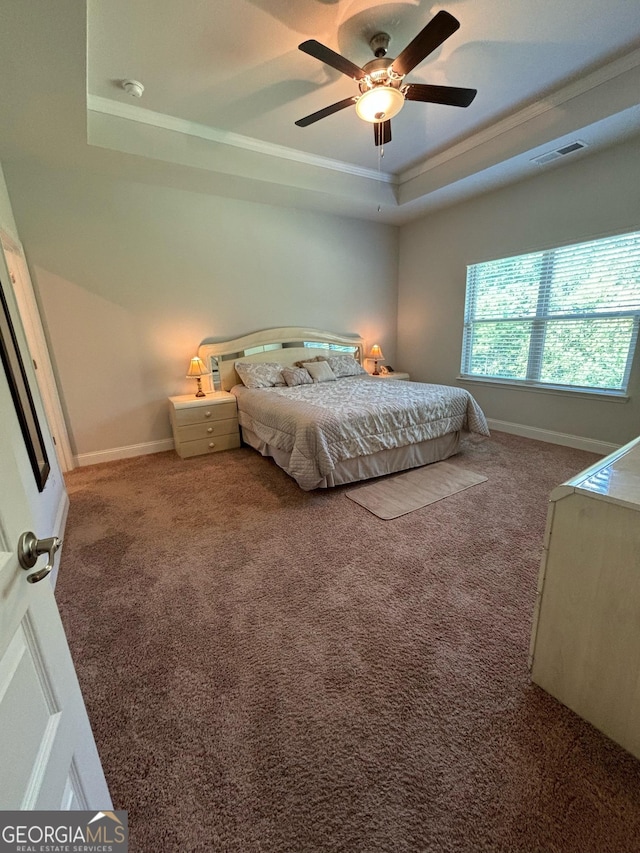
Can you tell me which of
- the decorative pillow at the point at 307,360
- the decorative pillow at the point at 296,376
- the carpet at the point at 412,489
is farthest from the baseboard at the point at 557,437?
the decorative pillow at the point at 296,376

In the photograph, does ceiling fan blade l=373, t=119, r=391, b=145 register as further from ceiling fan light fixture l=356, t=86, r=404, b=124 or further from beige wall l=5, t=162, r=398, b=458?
beige wall l=5, t=162, r=398, b=458

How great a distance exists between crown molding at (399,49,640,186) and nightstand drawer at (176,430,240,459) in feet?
11.9

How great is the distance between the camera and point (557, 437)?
3.80 m

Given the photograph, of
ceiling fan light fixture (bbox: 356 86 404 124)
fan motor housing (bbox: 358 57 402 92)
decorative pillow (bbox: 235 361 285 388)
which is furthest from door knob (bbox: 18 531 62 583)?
decorative pillow (bbox: 235 361 285 388)

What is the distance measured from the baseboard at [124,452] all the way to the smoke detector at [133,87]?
2959 mm

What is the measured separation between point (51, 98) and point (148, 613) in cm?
312

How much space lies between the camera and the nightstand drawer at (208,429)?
364cm

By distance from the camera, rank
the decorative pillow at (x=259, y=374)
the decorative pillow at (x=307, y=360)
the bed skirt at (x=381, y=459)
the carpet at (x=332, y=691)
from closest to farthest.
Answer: the carpet at (x=332, y=691) → the bed skirt at (x=381, y=459) → the decorative pillow at (x=259, y=374) → the decorative pillow at (x=307, y=360)

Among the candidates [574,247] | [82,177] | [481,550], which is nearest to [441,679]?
[481,550]

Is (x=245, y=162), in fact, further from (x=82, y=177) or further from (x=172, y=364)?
(x=172, y=364)

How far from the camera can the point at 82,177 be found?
320cm

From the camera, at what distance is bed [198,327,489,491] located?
272 cm

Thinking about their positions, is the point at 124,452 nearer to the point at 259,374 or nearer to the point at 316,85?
the point at 259,374

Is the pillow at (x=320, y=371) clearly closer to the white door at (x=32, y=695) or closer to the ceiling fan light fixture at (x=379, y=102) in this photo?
the ceiling fan light fixture at (x=379, y=102)
